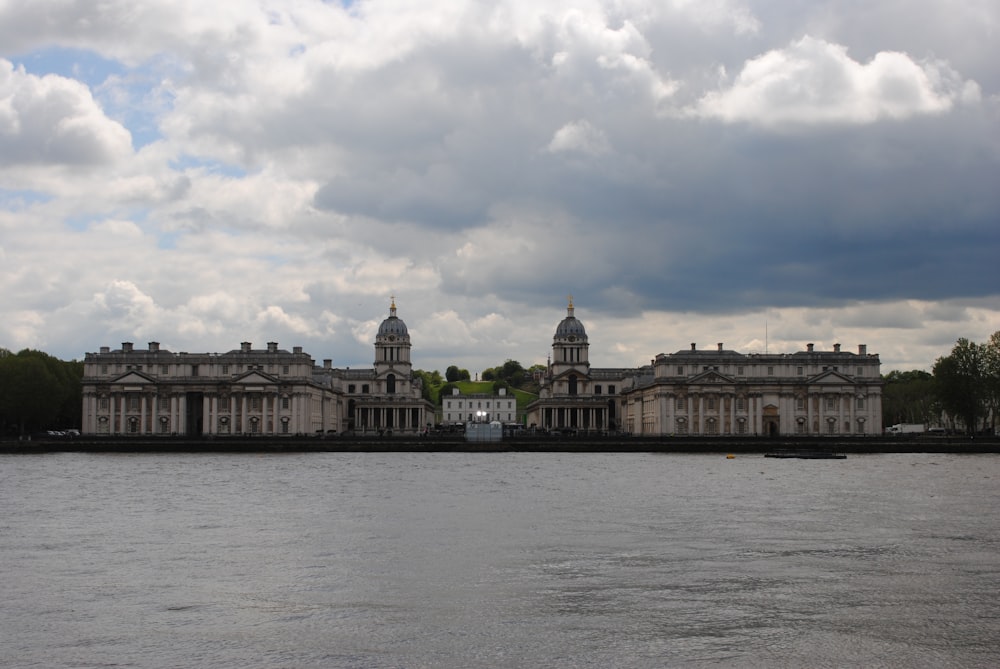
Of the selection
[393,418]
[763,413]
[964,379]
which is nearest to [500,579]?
[964,379]

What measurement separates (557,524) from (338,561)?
441 inches

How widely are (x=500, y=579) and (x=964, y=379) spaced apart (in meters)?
113

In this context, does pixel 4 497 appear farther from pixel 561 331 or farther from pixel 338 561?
pixel 561 331

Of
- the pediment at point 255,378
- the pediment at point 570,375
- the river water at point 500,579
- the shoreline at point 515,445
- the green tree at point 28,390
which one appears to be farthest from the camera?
the pediment at point 570,375

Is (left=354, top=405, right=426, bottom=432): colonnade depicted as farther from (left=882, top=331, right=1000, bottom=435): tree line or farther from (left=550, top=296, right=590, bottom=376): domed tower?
(left=882, top=331, right=1000, bottom=435): tree line

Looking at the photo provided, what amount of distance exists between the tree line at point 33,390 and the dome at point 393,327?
2005 inches

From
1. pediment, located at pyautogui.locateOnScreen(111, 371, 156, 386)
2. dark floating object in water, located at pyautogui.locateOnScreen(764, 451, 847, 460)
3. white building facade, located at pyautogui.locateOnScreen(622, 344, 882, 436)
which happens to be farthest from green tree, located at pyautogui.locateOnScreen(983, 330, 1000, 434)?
pediment, located at pyautogui.locateOnScreen(111, 371, 156, 386)

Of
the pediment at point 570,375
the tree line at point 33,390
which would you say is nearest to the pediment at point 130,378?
the tree line at point 33,390

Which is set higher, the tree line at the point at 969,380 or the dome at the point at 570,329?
the dome at the point at 570,329

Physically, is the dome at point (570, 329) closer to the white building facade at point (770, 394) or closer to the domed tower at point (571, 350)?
the domed tower at point (571, 350)

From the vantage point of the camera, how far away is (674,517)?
44.1 metres

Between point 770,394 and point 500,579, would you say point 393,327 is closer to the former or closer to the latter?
point 770,394

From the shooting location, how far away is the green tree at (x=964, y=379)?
12912 centimetres

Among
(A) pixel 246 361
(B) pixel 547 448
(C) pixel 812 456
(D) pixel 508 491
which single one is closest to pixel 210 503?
(D) pixel 508 491
